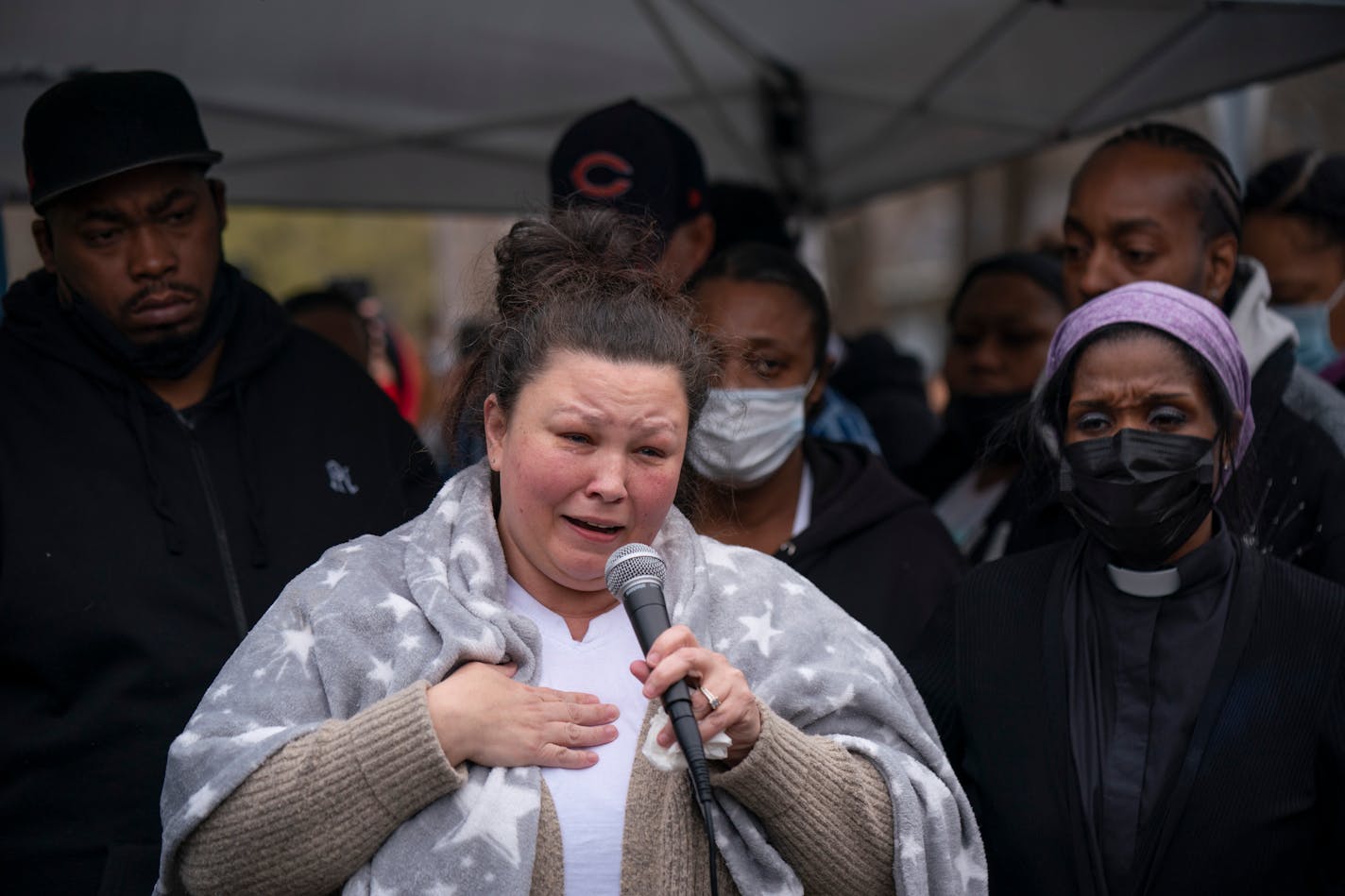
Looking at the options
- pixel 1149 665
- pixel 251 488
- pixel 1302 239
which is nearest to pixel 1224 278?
pixel 1302 239

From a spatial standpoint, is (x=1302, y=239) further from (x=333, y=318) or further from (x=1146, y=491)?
(x=333, y=318)

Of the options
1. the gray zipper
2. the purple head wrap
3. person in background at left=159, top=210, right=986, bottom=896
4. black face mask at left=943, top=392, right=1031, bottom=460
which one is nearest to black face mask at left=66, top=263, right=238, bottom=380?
the gray zipper

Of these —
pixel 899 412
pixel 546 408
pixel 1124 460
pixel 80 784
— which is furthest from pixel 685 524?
pixel 899 412

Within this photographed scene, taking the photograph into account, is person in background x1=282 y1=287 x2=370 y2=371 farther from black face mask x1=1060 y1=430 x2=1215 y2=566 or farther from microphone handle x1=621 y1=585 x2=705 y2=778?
Result: microphone handle x1=621 y1=585 x2=705 y2=778

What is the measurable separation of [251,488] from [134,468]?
25 cm

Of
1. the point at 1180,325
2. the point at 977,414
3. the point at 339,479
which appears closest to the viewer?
the point at 1180,325

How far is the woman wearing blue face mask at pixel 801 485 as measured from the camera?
3520 millimetres

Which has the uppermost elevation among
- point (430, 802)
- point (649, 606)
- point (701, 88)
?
point (701, 88)

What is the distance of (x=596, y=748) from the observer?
93.0 inches

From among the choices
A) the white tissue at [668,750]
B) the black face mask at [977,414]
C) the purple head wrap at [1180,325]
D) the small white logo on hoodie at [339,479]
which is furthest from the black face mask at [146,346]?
the black face mask at [977,414]

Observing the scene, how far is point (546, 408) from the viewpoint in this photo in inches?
95.1

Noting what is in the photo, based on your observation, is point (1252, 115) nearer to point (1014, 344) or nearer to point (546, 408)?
point (1014, 344)

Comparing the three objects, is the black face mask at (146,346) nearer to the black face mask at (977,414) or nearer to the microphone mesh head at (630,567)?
the microphone mesh head at (630,567)

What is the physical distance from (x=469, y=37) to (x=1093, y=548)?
11.6 ft
